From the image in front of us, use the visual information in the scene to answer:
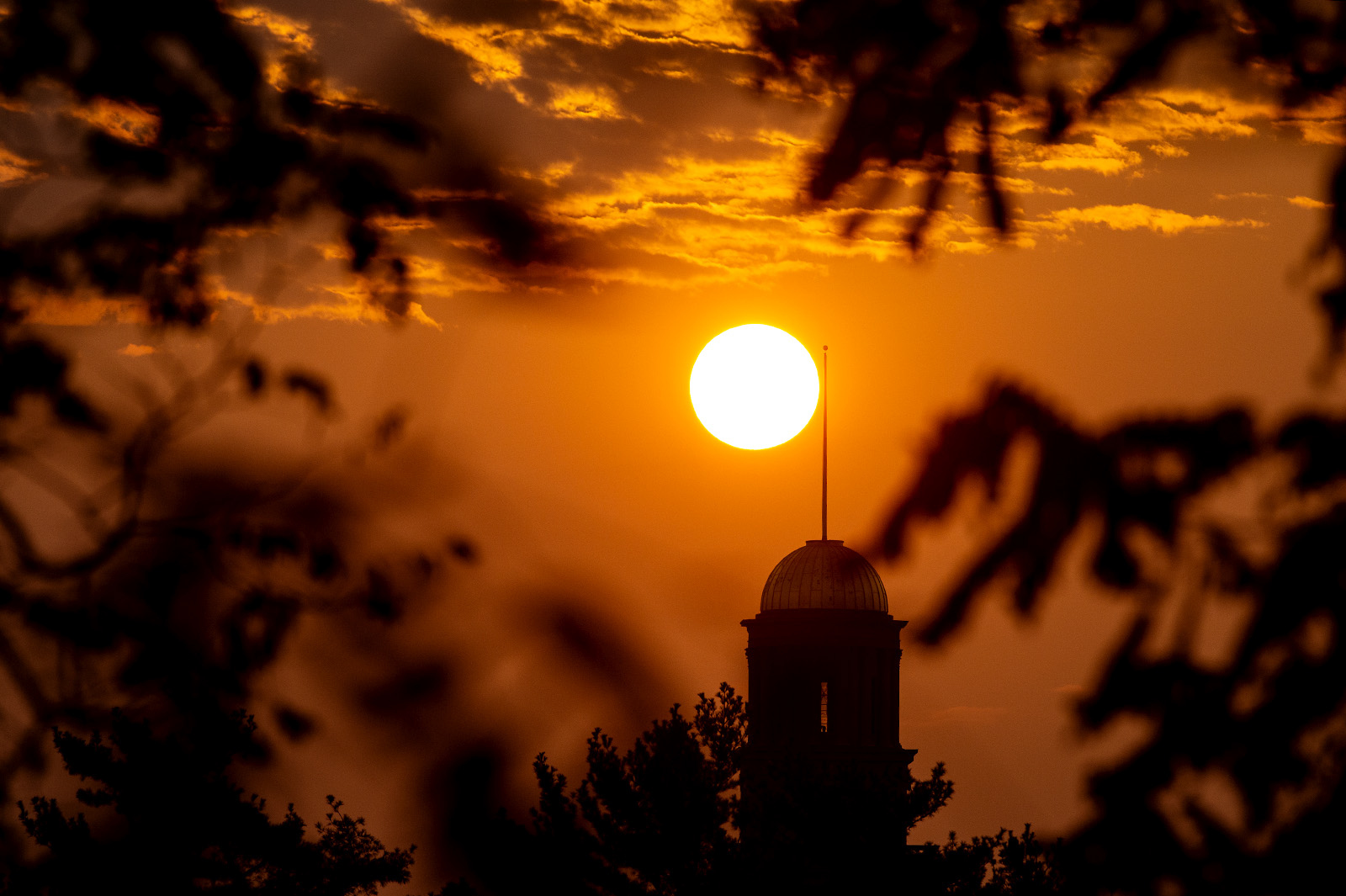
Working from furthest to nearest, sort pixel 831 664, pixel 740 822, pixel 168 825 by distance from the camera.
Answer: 1. pixel 831 664
2. pixel 740 822
3. pixel 168 825

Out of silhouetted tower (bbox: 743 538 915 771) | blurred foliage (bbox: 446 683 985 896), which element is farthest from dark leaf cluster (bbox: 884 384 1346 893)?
silhouetted tower (bbox: 743 538 915 771)

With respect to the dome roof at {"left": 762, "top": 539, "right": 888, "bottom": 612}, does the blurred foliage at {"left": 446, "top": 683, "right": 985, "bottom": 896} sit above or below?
below

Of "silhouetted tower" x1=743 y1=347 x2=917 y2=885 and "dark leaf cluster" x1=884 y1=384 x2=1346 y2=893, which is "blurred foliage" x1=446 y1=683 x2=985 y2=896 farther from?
"dark leaf cluster" x1=884 y1=384 x2=1346 y2=893

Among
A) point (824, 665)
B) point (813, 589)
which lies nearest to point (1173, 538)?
point (824, 665)

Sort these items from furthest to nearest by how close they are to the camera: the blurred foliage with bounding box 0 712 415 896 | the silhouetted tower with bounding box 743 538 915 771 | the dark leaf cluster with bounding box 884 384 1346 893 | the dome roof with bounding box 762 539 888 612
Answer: the dome roof with bounding box 762 539 888 612 → the silhouetted tower with bounding box 743 538 915 771 → the blurred foliage with bounding box 0 712 415 896 → the dark leaf cluster with bounding box 884 384 1346 893

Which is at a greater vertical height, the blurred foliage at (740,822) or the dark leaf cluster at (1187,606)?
the blurred foliage at (740,822)

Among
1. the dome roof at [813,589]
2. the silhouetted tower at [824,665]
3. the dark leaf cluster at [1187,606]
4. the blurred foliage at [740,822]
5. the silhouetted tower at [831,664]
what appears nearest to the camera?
the dark leaf cluster at [1187,606]

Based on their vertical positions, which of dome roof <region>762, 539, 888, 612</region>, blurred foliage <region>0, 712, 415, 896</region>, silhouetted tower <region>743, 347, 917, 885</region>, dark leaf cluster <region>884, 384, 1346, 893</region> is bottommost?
dark leaf cluster <region>884, 384, 1346, 893</region>

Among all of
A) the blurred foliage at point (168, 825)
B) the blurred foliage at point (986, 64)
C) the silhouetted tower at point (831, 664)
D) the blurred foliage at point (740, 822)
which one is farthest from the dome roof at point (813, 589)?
the blurred foliage at point (986, 64)

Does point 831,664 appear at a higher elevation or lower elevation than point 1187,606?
higher

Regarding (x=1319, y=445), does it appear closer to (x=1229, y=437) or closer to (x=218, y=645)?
(x=1229, y=437)

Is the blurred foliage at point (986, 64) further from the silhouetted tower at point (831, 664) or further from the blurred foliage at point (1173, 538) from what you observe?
the silhouetted tower at point (831, 664)

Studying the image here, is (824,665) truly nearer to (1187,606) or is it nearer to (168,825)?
(168,825)

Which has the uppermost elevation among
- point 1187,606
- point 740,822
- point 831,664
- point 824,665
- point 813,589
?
point 813,589
